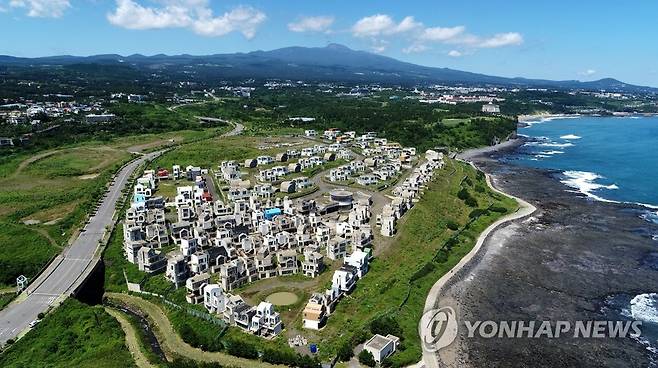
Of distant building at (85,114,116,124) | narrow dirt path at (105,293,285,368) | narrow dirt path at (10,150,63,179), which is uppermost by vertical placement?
distant building at (85,114,116,124)

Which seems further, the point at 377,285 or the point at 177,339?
the point at 377,285

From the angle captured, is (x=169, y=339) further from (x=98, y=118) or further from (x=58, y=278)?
(x=98, y=118)

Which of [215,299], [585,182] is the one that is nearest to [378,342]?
[215,299]

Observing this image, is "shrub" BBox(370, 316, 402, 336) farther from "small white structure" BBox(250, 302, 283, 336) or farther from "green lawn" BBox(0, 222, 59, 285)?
"green lawn" BBox(0, 222, 59, 285)

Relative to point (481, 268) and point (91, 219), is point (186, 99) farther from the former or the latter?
point (481, 268)

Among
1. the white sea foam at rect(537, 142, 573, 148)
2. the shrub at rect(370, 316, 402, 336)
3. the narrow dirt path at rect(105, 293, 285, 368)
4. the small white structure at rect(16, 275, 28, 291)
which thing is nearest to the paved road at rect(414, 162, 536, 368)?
the shrub at rect(370, 316, 402, 336)

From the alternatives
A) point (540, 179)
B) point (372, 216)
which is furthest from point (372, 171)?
point (540, 179)

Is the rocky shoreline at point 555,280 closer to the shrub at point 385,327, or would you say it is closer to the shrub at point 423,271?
the shrub at point 423,271
